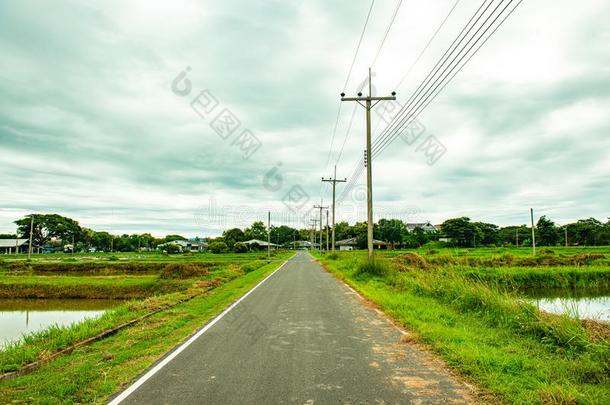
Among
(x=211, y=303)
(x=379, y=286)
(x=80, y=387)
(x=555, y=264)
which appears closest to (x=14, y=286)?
(x=211, y=303)

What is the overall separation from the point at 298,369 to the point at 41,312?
20.2 m

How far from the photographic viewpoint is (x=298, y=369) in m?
6.08

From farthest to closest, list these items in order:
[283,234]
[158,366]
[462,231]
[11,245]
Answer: [283,234], [11,245], [462,231], [158,366]

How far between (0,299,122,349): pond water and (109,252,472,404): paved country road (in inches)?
361

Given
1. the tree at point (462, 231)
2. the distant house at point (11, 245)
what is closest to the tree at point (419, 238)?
the tree at point (462, 231)

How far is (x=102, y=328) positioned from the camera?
10242 millimetres

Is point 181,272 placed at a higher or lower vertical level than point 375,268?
lower

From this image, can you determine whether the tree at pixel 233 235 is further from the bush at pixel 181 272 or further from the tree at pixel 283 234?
the bush at pixel 181 272

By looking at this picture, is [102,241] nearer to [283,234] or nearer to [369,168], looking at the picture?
[283,234]

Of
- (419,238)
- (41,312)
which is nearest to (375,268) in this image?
(41,312)

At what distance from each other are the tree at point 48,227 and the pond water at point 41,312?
9085 centimetres

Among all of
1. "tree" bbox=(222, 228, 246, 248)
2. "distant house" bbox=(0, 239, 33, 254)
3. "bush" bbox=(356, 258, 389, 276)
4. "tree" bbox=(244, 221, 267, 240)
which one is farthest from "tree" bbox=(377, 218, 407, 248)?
"distant house" bbox=(0, 239, 33, 254)

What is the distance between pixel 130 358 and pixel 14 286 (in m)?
27.9

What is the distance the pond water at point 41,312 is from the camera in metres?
16.0
